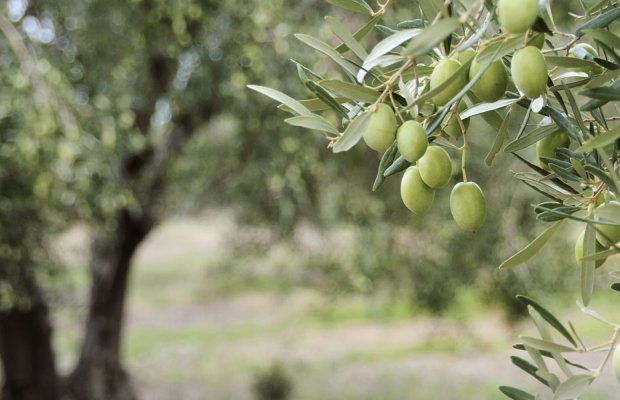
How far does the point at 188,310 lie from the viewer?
40.6 feet

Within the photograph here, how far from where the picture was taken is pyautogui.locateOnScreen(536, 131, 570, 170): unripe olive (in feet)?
1.73

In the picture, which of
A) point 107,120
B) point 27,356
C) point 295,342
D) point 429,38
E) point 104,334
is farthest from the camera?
point 295,342

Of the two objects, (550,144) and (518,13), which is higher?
(518,13)

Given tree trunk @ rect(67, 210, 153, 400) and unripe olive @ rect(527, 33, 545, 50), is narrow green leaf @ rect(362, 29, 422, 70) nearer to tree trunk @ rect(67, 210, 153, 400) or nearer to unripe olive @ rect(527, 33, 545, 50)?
unripe olive @ rect(527, 33, 545, 50)

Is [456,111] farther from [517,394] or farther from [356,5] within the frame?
[517,394]

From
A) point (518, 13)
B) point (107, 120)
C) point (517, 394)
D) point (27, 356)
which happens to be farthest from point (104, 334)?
point (518, 13)

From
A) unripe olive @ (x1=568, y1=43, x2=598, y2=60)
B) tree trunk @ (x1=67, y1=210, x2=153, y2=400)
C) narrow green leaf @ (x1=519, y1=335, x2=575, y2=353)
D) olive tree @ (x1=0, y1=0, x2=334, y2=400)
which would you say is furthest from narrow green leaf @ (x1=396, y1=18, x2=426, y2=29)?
tree trunk @ (x1=67, y1=210, x2=153, y2=400)

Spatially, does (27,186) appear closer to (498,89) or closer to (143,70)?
(143,70)

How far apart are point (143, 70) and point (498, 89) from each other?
347cm

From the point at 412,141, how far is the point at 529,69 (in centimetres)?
7

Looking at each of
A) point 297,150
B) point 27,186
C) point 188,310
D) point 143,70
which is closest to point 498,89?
point 297,150

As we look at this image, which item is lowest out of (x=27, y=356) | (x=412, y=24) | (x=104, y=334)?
(x=104, y=334)

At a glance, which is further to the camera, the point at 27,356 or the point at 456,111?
the point at 27,356

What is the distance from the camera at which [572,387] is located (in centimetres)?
48
